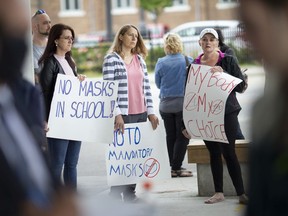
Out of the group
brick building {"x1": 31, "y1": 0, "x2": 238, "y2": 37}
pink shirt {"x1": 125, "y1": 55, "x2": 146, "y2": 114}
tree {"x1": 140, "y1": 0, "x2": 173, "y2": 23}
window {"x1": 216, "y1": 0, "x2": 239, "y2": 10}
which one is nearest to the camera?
window {"x1": 216, "y1": 0, "x2": 239, "y2": 10}

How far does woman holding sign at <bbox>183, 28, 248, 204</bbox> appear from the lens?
871cm

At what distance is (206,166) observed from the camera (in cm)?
935

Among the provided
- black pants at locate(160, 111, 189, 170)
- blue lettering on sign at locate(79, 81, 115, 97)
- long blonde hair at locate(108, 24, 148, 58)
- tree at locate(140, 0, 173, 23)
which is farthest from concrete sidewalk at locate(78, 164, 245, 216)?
tree at locate(140, 0, 173, 23)

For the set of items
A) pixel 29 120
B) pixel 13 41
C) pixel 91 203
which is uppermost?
pixel 13 41

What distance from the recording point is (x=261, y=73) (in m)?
2.57

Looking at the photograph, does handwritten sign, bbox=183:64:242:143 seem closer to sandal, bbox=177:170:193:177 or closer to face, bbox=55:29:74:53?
face, bbox=55:29:74:53

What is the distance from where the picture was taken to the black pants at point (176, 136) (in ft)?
35.7

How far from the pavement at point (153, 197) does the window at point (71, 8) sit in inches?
1787

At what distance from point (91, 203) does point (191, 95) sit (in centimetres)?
676

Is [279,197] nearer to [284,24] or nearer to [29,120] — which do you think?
[284,24]

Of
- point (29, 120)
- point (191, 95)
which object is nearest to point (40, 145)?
point (29, 120)

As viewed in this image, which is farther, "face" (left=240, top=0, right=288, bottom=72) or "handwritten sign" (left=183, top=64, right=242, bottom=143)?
"handwritten sign" (left=183, top=64, right=242, bottom=143)

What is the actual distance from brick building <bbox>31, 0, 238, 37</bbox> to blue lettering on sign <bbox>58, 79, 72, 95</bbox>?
1985 inches

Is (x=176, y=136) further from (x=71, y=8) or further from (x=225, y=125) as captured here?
(x=71, y=8)
